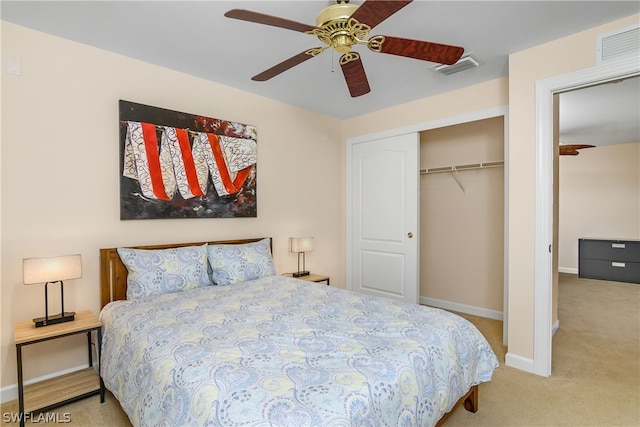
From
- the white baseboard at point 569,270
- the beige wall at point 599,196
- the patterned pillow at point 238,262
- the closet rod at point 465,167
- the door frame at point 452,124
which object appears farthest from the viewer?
the white baseboard at point 569,270

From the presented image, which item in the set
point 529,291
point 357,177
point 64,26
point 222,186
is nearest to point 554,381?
point 529,291

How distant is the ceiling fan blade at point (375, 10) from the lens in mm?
1439

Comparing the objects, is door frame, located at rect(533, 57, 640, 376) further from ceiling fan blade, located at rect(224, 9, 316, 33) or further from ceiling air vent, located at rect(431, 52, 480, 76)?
ceiling fan blade, located at rect(224, 9, 316, 33)

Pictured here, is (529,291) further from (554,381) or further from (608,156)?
(608,156)

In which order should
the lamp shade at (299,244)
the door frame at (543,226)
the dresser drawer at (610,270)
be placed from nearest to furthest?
the door frame at (543,226)
the lamp shade at (299,244)
the dresser drawer at (610,270)

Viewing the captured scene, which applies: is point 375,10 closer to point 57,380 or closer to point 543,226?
point 543,226

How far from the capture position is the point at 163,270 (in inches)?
103

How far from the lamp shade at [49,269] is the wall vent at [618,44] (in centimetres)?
396

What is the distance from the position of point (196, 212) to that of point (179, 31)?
152cm

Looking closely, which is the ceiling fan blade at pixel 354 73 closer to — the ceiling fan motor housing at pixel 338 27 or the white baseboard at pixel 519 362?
the ceiling fan motor housing at pixel 338 27

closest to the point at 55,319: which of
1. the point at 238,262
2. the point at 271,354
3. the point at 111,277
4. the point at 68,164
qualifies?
the point at 111,277

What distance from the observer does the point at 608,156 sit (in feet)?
20.5

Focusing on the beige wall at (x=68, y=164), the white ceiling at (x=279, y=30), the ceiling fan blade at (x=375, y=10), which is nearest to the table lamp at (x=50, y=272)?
the beige wall at (x=68, y=164)

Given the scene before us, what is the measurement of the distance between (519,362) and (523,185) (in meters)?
1.47
